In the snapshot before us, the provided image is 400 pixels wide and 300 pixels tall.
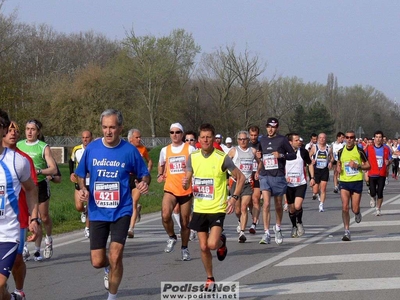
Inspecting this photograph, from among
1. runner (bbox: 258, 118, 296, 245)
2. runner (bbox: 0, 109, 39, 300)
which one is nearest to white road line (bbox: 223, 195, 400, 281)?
runner (bbox: 258, 118, 296, 245)

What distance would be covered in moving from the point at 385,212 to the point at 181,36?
50.3 metres

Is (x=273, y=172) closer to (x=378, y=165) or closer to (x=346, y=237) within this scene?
(x=346, y=237)

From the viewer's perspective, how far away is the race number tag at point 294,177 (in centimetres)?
1454

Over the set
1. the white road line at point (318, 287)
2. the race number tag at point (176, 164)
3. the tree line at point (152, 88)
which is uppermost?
the tree line at point (152, 88)

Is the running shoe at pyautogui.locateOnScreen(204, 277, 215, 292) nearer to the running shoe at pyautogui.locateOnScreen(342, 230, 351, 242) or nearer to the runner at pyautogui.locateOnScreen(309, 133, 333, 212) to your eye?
the running shoe at pyautogui.locateOnScreen(342, 230, 351, 242)

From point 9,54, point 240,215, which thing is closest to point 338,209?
point 240,215

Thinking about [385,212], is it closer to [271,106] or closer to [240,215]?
[240,215]

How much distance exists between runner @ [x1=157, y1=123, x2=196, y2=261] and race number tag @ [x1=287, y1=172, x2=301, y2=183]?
2.90 m

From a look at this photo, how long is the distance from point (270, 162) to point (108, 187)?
20.2 feet

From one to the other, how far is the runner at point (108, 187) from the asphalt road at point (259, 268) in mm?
1032

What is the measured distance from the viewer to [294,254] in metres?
11.7

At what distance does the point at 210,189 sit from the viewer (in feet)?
29.8

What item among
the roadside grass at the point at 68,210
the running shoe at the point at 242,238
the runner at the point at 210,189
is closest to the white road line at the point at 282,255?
the runner at the point at 210,189

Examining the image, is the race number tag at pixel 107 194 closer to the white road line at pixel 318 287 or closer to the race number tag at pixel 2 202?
the race number tag at pixel 2 202
